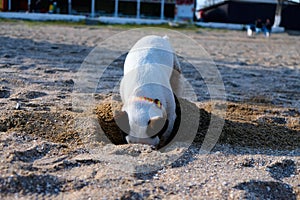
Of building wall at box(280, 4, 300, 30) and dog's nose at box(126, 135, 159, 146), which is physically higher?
building wall at box(280, 4, 300, 30)

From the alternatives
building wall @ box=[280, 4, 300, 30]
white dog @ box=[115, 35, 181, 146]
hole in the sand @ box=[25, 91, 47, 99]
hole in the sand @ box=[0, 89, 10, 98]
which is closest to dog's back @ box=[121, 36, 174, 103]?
white dog @ box=[115, 35, 181, 146]

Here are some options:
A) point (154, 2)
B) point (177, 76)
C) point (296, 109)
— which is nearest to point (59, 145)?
point (177, 76)

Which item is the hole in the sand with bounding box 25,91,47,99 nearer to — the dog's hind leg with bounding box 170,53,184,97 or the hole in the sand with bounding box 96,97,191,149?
the hole in the sand with bounding box 96,97,191,149

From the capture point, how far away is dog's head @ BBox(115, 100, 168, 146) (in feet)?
12.8

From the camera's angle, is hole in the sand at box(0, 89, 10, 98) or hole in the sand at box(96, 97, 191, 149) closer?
hole in the sand at box(96, 97, 191, 149)

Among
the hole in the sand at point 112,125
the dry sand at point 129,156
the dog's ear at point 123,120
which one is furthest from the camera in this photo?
the hole in the sand at point 112,125

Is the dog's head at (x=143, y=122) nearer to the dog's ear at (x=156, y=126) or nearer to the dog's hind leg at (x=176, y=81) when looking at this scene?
the dog's ear at (x=156, y=126)

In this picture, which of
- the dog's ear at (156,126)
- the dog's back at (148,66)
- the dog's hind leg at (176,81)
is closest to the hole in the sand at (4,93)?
the dog's back at (148,66)

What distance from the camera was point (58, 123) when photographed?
4484mm

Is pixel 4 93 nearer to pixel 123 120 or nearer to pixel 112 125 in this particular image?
pixel 112 125

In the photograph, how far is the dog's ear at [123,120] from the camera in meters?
4.11

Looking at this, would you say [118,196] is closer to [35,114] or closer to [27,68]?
[35,114]

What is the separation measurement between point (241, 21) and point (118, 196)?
3957 centimetres

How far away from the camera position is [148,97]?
422 centimetres
